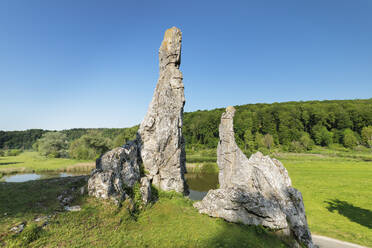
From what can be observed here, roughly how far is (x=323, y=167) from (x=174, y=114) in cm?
4906

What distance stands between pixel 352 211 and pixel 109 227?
2649cm

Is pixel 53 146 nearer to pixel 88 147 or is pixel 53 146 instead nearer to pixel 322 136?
pixel 88 147

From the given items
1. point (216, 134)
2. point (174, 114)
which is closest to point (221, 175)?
point (174, 114)

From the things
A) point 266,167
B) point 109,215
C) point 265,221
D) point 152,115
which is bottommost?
point 265,221

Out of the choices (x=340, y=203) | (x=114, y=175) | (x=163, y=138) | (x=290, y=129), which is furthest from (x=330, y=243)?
(x=290, y=129)

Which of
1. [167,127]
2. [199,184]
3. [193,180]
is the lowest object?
[193,180]

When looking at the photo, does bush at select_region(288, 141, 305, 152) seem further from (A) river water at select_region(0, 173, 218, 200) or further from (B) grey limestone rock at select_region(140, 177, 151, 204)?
(B) grey limestone rock at select_region(140, 177, 151, 204)

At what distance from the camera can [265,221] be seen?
12.1 meters

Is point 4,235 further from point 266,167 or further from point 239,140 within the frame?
point 239,140

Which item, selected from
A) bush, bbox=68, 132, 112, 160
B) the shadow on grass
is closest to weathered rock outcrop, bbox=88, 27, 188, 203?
the shadow on grass

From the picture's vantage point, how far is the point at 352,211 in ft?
66.4

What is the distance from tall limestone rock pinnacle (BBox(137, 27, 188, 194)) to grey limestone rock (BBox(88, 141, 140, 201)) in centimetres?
201

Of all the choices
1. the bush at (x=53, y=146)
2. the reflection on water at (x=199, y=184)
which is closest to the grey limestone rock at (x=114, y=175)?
the reflection on water at (x=199, y=184)

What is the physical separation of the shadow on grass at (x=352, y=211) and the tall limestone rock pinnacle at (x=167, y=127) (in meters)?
18.2
